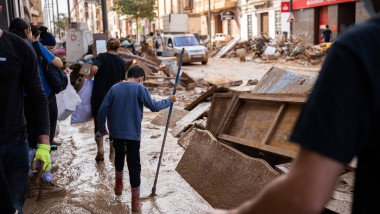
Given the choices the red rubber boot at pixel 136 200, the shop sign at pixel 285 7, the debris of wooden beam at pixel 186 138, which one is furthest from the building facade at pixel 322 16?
the red rubber boot at pixel 136 200

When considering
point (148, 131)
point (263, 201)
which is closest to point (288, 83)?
point (148, 131)

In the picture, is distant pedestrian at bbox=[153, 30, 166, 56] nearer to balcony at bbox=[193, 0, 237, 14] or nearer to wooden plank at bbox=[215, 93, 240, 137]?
balcony at bbox=[193, 0, 237, 14]

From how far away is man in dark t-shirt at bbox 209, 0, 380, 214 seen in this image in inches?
43.1

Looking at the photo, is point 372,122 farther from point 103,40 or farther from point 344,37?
point 103,40

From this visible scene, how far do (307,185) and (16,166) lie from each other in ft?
7.07

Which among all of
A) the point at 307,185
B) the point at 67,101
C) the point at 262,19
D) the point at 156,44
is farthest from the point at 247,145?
the point at 262,19

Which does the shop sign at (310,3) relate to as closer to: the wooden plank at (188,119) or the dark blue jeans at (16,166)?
the wooden plank at (188,119)

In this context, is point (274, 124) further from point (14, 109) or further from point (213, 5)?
point (213, 5)

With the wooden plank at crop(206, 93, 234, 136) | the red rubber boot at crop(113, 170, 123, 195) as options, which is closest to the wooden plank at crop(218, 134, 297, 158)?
the wooden plank at crop(206, 93, 234, 136)

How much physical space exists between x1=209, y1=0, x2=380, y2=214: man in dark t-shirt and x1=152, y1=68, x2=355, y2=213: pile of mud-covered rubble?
2.66m

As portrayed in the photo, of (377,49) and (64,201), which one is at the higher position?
(377,49)

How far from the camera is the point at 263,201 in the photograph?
1242mm

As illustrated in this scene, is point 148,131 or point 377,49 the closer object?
point 377,49

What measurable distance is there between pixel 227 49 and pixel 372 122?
32486 millimetres
